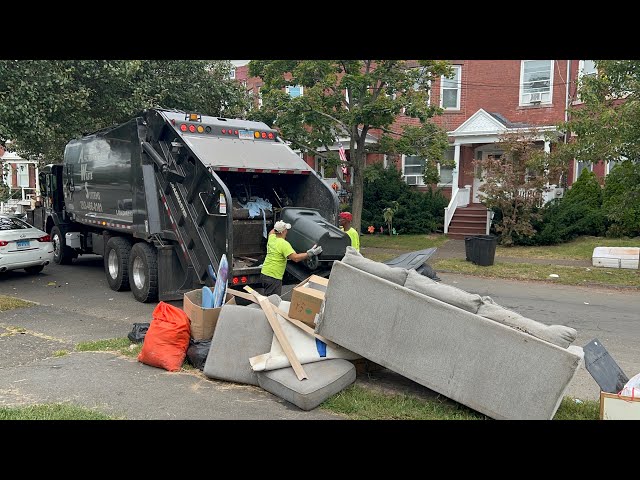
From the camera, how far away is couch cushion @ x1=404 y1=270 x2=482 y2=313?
4691 mm

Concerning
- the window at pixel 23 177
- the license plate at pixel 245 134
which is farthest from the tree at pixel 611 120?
the window at pixel 23 177

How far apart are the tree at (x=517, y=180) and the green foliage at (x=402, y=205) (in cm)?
362

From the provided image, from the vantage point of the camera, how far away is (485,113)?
19.9m

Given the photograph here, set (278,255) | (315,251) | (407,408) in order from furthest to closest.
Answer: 1. (315,251)
2. (278,255)
3. (407,408)

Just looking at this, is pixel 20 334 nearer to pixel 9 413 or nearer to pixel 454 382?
pixel 9 413

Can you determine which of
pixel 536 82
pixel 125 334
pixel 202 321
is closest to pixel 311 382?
pixel 202 321

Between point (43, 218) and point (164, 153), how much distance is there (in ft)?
22.2

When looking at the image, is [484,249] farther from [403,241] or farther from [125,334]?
[125,334]

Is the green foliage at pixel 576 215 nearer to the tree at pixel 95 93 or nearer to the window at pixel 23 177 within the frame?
the tree at pixel 95 93

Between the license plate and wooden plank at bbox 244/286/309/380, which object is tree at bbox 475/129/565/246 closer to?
the license plate

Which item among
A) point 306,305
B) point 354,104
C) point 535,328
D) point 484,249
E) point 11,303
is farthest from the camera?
point 354,104

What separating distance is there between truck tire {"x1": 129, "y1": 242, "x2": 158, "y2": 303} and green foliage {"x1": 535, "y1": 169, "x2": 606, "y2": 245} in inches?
454

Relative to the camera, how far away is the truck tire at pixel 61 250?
13453 millimetres

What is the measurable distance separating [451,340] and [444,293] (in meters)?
0.41
